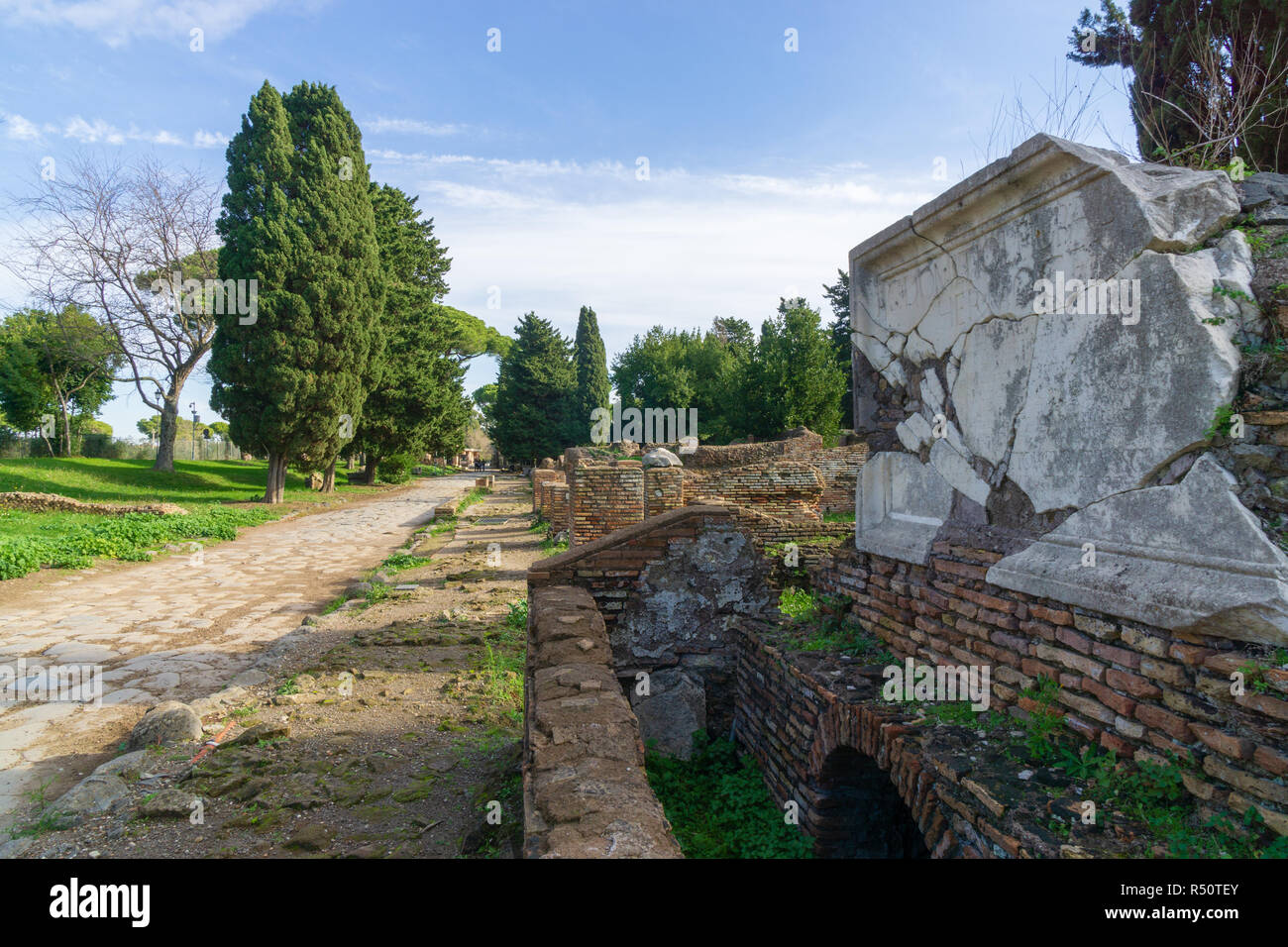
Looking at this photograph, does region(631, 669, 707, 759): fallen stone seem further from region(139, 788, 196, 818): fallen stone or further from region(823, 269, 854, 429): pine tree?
region(823, 269, 854, 429): pine tree

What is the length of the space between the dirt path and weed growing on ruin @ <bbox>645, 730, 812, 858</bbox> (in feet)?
3.01

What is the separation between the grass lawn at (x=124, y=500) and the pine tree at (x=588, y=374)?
41.9 ft

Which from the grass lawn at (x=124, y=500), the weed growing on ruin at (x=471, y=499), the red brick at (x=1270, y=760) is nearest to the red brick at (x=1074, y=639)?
the red brick at (x=1270, y=760)

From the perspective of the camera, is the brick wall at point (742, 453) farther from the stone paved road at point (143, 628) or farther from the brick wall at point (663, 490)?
the stone paved road at point (143, 628)

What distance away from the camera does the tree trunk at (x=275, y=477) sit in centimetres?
2044

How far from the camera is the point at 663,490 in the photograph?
1004 centimetres

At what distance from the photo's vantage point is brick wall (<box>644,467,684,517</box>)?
9982mm

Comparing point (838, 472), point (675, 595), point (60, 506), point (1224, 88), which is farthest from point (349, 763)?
→ point (60, 506)

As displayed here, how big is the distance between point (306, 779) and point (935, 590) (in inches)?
129

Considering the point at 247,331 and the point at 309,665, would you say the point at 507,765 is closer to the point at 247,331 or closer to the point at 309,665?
the point at 309,665

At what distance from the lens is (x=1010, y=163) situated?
104 inches

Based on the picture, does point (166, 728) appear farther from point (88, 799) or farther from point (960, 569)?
point (960, 569)

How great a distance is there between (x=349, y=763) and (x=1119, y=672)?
371 centimetres
